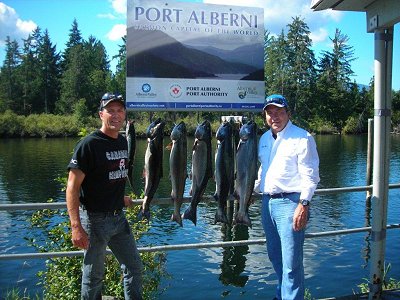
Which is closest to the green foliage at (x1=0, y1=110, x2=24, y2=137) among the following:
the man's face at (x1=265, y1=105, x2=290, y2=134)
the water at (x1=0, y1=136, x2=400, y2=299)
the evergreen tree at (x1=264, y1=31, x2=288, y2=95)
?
the evergreen tree at (x1=264, y1=31, x2=288, y2=95)

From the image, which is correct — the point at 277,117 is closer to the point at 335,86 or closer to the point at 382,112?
the point at 382,112

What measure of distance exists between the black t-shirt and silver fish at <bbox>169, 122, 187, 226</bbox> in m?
0.77

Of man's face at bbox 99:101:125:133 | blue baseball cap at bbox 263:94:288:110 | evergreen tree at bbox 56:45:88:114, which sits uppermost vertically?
evergreen tree at bbox 56:45:88:114

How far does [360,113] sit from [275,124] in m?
84.9

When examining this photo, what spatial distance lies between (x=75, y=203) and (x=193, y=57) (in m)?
2.26

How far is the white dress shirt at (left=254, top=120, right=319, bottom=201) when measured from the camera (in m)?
4.10

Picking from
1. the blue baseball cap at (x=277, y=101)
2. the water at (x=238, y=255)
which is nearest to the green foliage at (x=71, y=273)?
the water at (x=238, y=255)

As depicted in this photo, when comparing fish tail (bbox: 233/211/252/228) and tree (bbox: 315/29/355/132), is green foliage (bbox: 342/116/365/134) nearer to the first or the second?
tree (bbox: 315/29/355/132)

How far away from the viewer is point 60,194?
68.2 feet

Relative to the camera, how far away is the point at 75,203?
377cm

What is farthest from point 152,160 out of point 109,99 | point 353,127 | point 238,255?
point 353,127

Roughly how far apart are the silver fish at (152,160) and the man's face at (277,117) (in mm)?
1138

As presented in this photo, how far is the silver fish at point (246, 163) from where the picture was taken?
469cm

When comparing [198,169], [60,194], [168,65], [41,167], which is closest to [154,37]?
[168,65]
